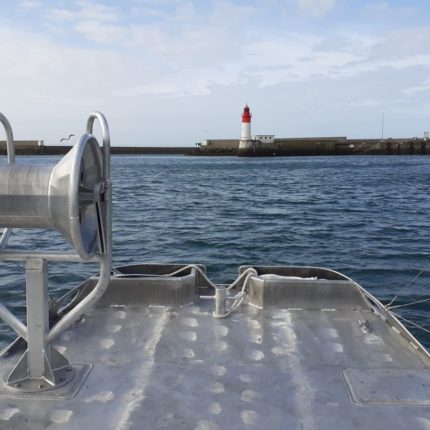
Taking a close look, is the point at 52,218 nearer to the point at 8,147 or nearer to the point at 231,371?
the point at 8,147

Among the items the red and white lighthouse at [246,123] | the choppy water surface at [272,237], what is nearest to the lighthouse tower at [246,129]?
the red and white lighthouse at [246,123]

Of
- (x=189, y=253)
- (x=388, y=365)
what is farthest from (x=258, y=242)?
(x=388, y=365)

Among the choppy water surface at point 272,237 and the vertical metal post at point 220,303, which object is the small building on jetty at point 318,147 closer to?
the choppy water surface at point 272,237

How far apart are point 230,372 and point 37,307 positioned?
130 cm

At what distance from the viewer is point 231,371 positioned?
11.2ft

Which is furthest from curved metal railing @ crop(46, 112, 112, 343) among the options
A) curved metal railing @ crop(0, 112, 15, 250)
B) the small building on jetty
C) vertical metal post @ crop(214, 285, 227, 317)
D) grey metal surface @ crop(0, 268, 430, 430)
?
the small building on jetty

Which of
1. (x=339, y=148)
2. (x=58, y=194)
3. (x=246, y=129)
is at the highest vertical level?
(x=246, y=129)

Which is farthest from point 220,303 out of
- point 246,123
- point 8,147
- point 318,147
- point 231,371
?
point 318,147

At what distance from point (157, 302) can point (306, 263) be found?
6965mm

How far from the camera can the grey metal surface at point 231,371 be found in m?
2.86

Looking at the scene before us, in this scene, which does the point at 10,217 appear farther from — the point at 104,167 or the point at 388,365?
the point at 388,365

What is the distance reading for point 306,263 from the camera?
1116 cm

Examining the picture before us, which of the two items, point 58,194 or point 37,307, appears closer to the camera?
point 58,194

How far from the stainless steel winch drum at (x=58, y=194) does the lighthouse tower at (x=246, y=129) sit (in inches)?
3034
